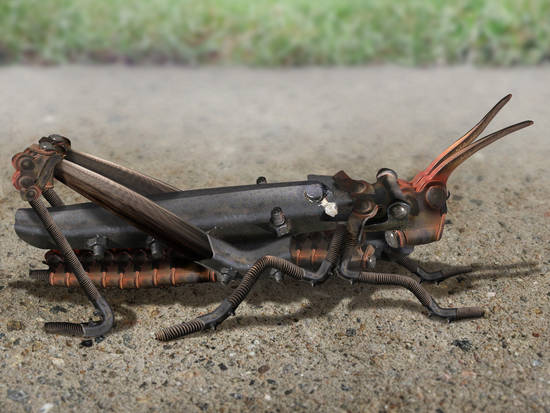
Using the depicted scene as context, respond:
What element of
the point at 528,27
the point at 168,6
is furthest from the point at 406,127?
the point at 168,6

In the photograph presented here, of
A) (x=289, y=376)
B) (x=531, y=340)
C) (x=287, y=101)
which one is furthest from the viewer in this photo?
(x=287, y=101)

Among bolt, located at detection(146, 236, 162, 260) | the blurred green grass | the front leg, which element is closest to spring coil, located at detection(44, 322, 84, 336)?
bolt, located at detection(146, 236, 162, 260)

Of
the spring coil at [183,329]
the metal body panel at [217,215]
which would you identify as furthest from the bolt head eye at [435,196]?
the spring coil at [183,329]

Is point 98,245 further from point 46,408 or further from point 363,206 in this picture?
point 363,206

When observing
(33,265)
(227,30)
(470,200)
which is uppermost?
(227,30)

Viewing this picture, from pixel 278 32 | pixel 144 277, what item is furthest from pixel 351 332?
pixel 278 32

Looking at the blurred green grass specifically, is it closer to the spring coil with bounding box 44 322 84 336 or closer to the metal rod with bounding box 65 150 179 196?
the metal rod with bounding box 65 150 179 196

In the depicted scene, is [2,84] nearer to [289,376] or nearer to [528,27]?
[289,376]
